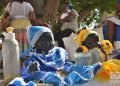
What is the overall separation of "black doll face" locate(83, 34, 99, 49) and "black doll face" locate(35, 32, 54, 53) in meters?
0.67

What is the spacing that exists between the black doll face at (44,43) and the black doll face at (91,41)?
67 cm

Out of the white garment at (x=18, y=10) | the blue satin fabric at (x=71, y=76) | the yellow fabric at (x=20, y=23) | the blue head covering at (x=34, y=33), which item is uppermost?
the white garment at (x=18, y=10)

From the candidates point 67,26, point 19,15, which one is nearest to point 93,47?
point 67,26

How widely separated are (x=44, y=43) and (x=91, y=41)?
783 millimetres

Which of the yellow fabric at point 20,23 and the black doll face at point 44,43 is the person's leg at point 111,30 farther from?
the black doll face at point 44,43

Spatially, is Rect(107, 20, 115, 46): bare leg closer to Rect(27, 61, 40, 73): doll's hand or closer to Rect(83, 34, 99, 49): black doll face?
Rect(83, 34, 99, 49): black doll face

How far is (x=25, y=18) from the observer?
7.27m

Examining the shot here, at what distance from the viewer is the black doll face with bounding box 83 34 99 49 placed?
569 cm

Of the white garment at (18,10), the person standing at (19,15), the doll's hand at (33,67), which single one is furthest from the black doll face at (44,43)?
the white garment at (18,10)

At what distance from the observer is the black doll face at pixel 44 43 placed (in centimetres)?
518

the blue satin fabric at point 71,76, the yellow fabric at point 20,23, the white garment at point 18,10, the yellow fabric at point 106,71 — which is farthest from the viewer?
the white garment at point 18,10

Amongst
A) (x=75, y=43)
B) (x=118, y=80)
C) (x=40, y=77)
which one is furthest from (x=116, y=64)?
(x=75, y=43)

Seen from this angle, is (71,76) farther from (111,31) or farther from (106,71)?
(111,31)

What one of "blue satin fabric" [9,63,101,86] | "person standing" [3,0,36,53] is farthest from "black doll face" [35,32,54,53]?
"person standing" [3,0,36,53]
